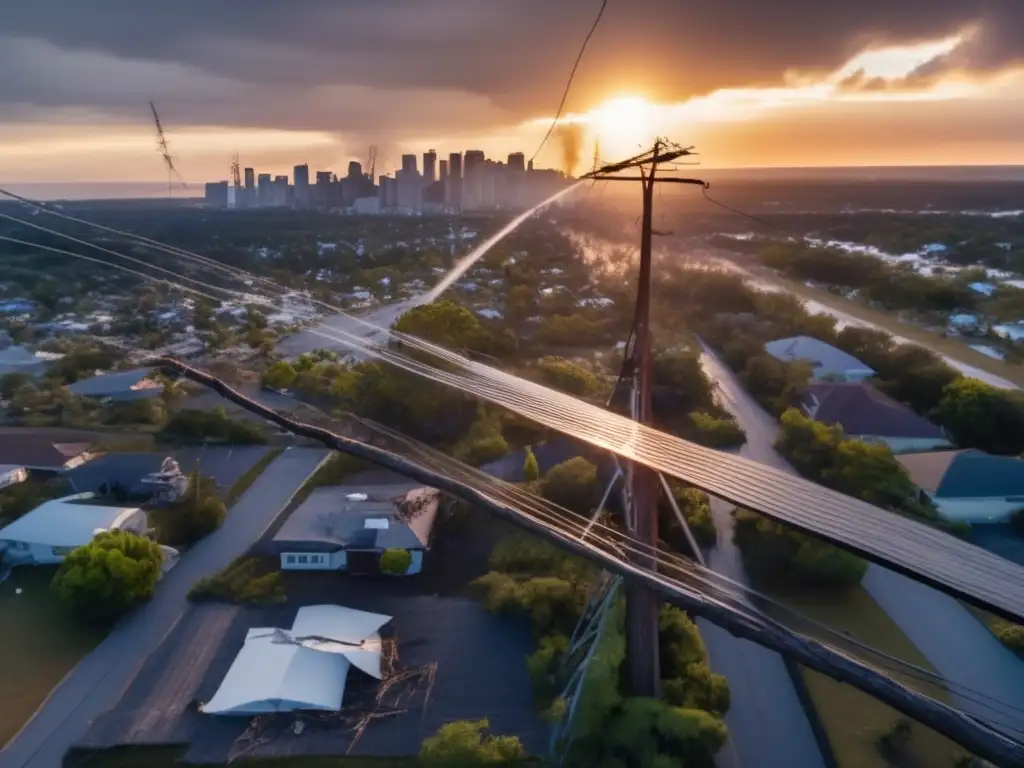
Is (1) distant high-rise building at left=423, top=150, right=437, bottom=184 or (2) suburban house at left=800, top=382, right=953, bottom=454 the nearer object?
(2) suburban house at left=800, top=382, right=953, bottom=454

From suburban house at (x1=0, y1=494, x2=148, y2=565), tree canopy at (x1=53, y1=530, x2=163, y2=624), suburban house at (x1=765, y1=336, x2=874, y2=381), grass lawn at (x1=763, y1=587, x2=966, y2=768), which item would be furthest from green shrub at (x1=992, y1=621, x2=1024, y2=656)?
suburban house at (x1=0, y1=494, x2=148, y2=565)

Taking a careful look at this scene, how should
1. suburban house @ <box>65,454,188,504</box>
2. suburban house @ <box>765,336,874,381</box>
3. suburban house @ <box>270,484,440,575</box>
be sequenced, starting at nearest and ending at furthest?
suburban house @ <box>270,484,440,575</box>
suburban house @ <box>65,454,188,504</box>
suburban house @ <box>765,336,874,381</box>

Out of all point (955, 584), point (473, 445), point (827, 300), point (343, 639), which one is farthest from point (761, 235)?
point (955, 584)

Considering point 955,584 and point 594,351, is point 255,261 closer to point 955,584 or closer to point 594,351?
point 594,351

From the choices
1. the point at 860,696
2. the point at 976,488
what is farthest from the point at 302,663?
the point at 976,488

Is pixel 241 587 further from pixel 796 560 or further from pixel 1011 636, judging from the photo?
pixel 1011 636

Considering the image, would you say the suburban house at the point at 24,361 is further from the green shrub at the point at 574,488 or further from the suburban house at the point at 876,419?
the suburban house at the point at 876,419

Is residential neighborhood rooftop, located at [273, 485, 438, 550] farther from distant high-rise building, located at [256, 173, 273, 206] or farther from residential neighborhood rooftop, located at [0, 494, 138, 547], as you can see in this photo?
distant high-rise building, located at [256, 173, 273, 206]

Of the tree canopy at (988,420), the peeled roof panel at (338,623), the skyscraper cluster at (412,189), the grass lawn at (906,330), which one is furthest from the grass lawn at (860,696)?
the skyscraper cluster at (412,189)
